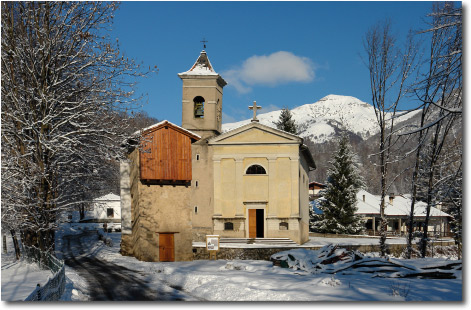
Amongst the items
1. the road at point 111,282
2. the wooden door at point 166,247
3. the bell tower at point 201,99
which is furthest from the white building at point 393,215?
the road at point 111,282

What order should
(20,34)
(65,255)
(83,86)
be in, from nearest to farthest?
(20,34) → (83,86) → (65,255)

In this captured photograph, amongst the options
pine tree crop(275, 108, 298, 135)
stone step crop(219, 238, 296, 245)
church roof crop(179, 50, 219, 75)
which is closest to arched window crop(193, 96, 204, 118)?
church roof crop(179, 50, 219, 75)

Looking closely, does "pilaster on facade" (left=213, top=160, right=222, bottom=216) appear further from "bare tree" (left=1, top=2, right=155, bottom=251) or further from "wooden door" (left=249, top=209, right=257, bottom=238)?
"bare tree" (left=1, top=2, right=155, bottom=251)

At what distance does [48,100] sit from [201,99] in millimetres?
17243

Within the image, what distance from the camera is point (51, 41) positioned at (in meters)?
16.2

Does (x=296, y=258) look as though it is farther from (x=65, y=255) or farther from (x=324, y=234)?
(x=324, y=234)

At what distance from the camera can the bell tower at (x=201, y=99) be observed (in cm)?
3231

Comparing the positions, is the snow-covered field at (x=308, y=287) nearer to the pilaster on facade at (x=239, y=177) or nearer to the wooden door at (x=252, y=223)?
the wooden door at (x=252, y=223)

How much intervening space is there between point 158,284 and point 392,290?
29.0 ft

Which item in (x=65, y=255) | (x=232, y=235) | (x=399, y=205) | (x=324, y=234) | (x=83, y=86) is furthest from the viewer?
(x=399, y=205)

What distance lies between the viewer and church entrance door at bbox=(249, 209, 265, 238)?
32594 millimetres

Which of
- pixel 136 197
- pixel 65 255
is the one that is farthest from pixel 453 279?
pixel 65 255

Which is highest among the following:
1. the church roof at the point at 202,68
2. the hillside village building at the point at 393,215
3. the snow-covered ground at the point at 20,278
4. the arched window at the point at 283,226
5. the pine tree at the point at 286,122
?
the church roof at the point at 202,68

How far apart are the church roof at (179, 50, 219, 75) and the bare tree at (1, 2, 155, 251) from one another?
14.9 meters
